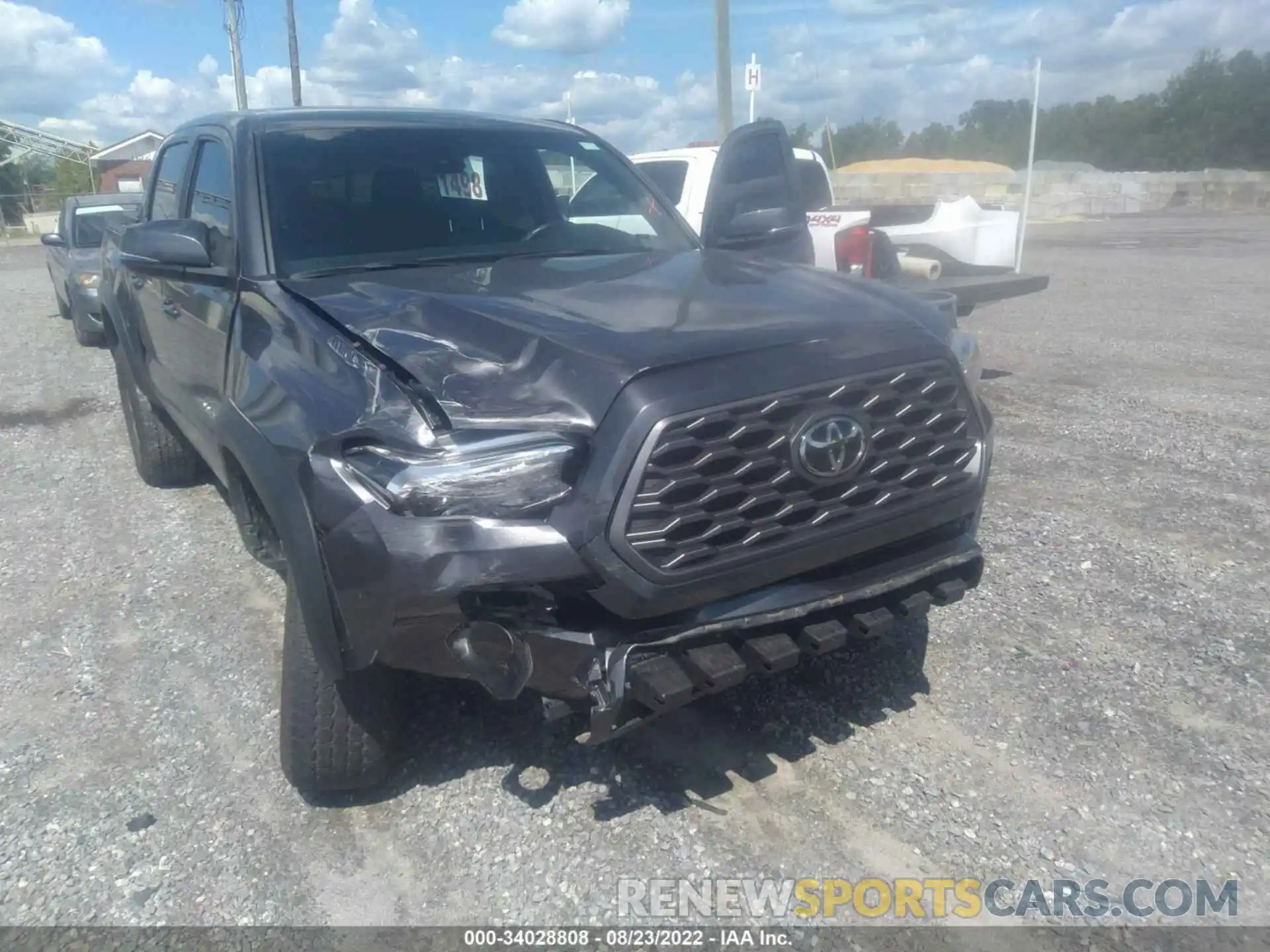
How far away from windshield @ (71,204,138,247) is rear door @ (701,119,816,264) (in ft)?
28.1

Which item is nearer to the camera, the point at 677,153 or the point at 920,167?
the point at 677,153

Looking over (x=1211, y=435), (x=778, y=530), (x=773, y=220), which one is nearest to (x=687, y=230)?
(x=773, y=220)

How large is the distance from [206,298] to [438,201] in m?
0.89

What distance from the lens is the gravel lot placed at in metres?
2.64

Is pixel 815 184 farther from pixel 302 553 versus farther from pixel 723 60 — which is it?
pixel 302 553

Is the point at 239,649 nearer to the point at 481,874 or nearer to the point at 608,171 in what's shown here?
the point at 481,874

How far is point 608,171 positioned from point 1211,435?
4.14 metres

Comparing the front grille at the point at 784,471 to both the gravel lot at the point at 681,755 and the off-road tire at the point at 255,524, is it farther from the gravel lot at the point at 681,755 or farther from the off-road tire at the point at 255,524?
the off-road tire at the point at 255,524

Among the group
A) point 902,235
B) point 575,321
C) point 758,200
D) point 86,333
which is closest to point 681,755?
point 575,321

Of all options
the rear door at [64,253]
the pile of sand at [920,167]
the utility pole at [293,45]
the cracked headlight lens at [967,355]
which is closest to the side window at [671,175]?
the cracked headlight lens at [967,355]

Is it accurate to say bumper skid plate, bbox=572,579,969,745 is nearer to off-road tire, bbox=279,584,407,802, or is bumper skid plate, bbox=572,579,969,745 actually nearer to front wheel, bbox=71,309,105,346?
off-road tire, bbox=279,584,407,802

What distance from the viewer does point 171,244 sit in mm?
3373

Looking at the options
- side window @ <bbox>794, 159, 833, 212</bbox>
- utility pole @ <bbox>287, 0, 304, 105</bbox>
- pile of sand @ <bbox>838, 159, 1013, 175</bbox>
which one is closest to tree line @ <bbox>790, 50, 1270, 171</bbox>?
pile of sand @ <bbox>838, 159, 1013, 175</bbox>

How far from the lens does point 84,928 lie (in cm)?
250
